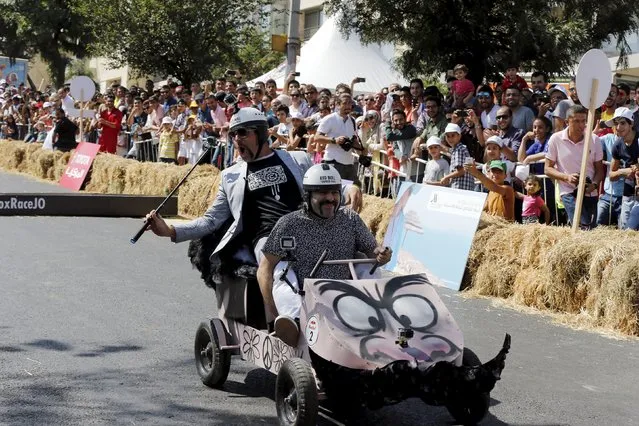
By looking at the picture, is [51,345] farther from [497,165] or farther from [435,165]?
[435,165]

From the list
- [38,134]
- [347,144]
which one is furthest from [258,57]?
[347,144]

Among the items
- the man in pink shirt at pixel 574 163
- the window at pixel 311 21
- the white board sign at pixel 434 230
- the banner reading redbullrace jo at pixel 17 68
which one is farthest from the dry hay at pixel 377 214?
the window at pixel 311 21

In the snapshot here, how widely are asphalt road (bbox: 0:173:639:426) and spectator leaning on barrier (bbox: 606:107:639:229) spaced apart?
1.89 metres

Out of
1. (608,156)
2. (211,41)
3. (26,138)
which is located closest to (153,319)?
(608,156)

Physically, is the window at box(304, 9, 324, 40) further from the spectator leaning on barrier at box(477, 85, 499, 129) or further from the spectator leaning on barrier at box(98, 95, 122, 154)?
the spectator leaning on barrier at box(477, 85, 499, 129)

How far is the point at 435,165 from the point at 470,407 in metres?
7.74

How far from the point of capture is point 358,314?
6.03m

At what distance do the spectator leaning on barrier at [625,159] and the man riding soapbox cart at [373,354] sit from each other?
5427mm

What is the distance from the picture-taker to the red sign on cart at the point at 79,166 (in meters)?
23.9

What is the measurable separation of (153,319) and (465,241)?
4099 millimetres

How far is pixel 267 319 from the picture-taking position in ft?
21.9

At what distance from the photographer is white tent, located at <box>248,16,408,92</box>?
25.8 meters

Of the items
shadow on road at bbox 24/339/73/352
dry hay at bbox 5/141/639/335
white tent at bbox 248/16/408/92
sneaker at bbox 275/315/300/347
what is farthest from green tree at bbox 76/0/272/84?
sneaker at bbox 275/315/300/347

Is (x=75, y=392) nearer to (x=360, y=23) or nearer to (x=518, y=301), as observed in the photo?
(x=518, y=301)
